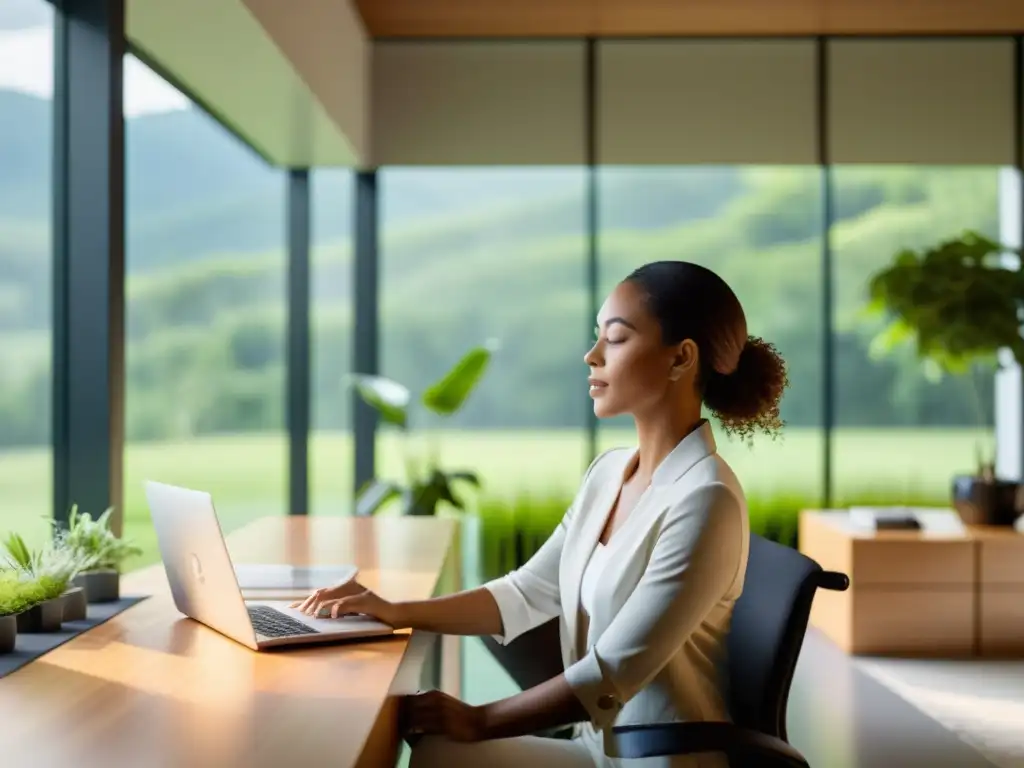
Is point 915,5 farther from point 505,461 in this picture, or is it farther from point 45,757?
point 505,461

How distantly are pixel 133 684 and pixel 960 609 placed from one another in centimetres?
393

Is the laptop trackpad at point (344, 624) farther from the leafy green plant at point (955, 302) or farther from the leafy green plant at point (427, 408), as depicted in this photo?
the leafy green plant at point (955, 302)

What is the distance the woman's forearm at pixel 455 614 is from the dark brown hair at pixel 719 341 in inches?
20.9

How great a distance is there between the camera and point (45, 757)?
1254 mm

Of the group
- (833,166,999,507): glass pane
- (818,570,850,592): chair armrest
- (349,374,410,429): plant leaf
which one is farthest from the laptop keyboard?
(833,166,999,507): glass pane

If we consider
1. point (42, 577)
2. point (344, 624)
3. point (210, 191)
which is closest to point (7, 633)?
point (42, 577)

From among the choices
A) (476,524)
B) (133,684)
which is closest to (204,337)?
(476,524)

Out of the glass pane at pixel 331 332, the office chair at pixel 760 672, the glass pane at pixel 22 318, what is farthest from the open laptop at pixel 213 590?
the glass pane at pixel 331 332

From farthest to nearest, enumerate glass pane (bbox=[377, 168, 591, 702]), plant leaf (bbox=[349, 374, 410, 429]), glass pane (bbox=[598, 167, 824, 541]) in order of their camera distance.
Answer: glass pane (bbox=[377, 168, 591, 702]) → glass pane (bbox=[598, 167, 824, 541]) → plant leaf (bbox=[349, 374, 410, 429])

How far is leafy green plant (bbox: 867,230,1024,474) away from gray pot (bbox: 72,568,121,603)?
3937mm

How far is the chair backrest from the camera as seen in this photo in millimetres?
1655

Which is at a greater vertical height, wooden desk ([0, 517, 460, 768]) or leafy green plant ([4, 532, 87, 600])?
leafy green plant ([4, 532, 87, 600])

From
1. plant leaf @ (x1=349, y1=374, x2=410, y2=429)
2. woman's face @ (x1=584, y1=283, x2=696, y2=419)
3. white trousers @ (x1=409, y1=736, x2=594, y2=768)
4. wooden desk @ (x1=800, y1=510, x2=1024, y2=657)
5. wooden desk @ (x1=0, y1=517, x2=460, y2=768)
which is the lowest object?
wooden desk @ (x1=800, y1=510, x2=1024, y2=657)

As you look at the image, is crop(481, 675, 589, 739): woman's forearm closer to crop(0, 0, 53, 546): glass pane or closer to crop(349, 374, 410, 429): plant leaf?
crop(349, 374, 410, 429): plant leaf
